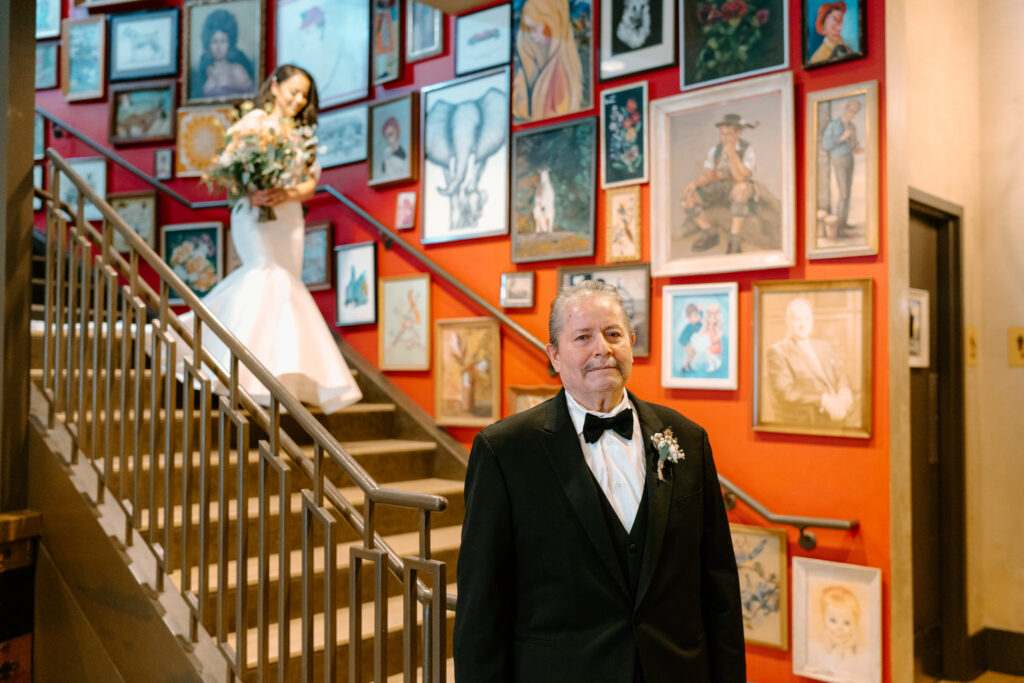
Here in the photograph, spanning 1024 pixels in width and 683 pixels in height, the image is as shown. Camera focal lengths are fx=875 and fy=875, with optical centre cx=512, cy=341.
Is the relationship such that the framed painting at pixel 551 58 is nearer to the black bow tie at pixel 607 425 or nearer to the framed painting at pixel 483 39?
the framed painting at pixel 483 39

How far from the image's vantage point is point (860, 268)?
3.55m

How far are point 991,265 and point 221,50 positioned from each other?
5.14 metres

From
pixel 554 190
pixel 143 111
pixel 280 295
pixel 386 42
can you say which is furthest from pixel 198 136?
pixel 554 190

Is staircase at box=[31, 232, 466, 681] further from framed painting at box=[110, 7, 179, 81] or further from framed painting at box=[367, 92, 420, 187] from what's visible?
framed painting at box=[110, 7, 179, 81]

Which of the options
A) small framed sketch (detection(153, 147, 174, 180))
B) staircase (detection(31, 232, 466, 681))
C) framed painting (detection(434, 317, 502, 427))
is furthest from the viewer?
small framed sketch (detection(153, 147, 174, 180))

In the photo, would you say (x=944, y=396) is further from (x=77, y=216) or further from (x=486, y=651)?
(x=77, y=216)

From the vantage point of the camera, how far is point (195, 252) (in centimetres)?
623

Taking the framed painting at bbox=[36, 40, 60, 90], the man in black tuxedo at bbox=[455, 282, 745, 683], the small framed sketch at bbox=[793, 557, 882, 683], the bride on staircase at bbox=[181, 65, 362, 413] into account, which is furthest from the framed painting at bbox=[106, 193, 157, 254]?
the man in black tuxedo at bbox=[455, 282, 745, 683]

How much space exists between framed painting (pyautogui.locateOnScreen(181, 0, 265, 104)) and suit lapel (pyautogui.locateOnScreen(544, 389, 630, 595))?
5052 millimetres

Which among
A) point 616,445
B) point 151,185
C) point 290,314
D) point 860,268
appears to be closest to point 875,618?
point 860,268

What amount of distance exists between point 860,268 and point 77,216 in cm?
321

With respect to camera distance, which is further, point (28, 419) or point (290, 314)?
point (290, 314)

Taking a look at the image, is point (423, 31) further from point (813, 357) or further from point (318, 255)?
point (813, 357)

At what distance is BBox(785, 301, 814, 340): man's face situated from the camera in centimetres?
364
